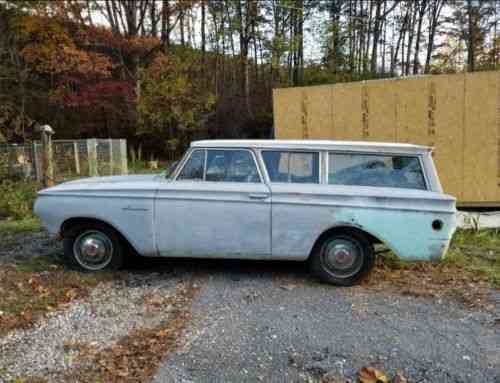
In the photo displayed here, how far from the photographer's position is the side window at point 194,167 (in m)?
4.08

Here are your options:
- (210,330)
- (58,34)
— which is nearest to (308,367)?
(210,330)

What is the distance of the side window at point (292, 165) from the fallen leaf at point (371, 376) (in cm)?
198

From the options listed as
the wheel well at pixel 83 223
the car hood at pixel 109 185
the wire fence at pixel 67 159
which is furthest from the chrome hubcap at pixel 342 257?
the wire fence at pixel 67 159

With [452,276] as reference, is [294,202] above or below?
above

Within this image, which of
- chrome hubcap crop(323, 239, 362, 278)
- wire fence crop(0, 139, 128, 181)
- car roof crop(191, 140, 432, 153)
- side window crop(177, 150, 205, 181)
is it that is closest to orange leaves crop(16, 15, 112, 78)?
wire fence crop(0, 139, 128, 181)

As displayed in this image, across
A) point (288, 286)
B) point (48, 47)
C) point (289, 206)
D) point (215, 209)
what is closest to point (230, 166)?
point (215, 209)

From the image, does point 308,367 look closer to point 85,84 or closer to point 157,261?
point 157,261

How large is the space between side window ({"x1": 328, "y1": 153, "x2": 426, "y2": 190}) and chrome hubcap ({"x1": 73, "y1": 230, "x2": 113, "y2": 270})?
2.59 m

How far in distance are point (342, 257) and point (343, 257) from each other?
0.01m

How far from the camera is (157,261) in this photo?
4.78 m

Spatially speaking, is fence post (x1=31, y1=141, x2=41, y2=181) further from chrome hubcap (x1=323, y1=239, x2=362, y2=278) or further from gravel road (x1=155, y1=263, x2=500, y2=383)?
chrome hubcap (x1=323, y1=239, x2=362, y2=278)

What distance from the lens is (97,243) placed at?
4.25m

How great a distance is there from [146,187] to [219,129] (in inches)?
628

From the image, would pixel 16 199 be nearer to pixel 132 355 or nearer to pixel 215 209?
pixel 215 209
